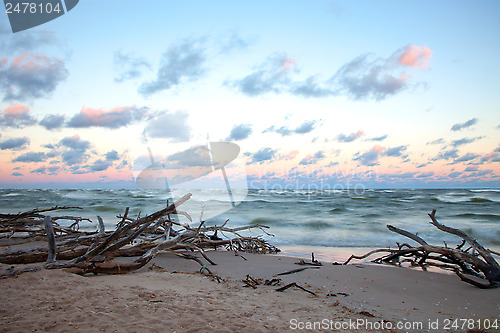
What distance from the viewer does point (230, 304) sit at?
2.92 metres

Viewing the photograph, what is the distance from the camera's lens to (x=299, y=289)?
3.74 meters

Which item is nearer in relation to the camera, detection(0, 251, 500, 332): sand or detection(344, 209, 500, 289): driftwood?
detection(0, 251, 500, 332): sand

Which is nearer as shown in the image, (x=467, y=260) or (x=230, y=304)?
(x=230, y=304)

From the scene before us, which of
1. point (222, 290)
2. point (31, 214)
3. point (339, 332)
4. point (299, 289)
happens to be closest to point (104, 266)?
point (222, 290)

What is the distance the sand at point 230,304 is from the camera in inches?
93.0

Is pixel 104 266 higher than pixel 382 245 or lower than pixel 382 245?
higher

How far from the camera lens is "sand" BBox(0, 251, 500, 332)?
2.36 m

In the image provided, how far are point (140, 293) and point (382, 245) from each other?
7046 millimetres

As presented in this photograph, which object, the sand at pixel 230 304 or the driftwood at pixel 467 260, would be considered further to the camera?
the driftwood at pixel 467 260

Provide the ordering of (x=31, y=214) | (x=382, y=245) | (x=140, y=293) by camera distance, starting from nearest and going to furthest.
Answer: (x=140, y=293)
(x=31, y=214)
(x=382, y=245)

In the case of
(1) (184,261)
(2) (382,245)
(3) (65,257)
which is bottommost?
(2) (382,245)

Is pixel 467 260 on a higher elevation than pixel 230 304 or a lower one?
lower

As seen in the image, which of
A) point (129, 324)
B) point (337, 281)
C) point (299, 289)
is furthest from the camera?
point (337, 281)

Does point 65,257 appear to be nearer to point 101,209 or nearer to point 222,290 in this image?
point 222,290
